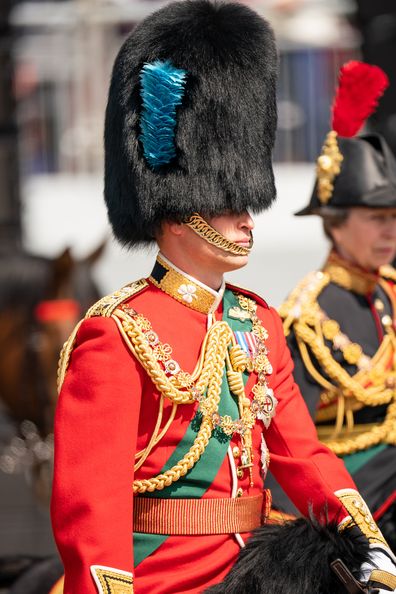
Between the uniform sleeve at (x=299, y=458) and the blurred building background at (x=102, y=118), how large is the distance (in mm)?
7794

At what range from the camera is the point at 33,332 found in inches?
255

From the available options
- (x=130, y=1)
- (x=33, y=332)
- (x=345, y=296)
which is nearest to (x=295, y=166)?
(x=130, y=1)

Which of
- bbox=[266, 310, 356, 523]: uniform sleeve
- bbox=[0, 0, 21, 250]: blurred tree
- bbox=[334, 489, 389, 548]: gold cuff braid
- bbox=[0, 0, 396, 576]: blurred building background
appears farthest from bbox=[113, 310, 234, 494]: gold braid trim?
bbox=[0, 0, 396, 576]: blurred building background

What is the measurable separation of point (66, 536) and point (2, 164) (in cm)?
615

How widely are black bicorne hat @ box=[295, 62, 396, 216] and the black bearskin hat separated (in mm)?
1131

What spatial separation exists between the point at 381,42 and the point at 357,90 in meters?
4.15

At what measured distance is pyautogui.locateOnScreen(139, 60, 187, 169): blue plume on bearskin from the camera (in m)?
2.75

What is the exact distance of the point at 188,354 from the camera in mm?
2793

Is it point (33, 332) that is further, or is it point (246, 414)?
point (33, 332)

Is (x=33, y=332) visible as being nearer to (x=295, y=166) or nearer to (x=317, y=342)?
(x=317, y=342)

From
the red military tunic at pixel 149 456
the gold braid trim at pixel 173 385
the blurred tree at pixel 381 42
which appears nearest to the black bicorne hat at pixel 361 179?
the red military tunic at pixel 149 456

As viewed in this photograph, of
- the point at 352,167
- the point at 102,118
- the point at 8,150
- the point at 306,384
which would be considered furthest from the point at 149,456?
the point at 102,118

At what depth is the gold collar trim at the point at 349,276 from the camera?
408cm

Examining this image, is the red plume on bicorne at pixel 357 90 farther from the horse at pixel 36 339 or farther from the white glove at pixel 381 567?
the horse at pixel 36 339
